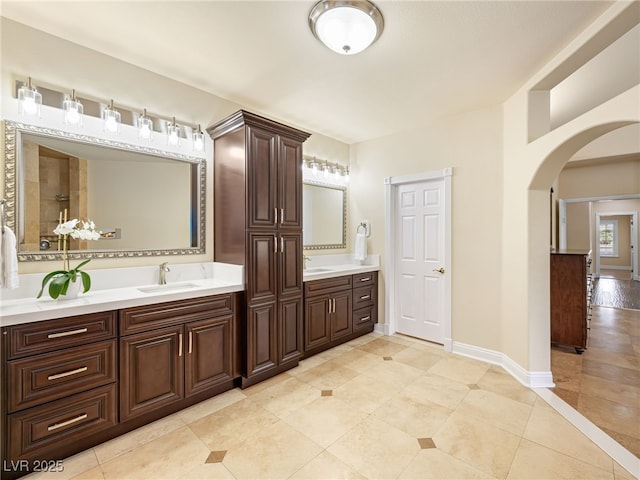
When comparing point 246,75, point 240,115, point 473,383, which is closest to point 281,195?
point 240,115

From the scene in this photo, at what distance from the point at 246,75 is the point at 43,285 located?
7.22 ft

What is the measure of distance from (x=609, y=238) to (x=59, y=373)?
14.4 metres

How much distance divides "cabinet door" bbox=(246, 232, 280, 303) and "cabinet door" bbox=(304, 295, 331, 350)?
58 cm

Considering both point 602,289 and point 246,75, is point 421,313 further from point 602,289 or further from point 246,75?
point 602,289

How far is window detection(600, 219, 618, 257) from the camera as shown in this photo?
32.8ft

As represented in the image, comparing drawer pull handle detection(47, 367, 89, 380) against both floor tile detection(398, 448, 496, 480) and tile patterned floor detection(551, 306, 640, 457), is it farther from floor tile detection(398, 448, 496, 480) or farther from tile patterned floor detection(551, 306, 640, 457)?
tile patterned floor detection(551, 306, 640, 457)

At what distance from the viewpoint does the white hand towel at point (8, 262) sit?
68.4 inches

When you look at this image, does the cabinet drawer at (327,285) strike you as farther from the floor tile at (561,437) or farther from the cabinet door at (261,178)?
the floor tile at (561,437)

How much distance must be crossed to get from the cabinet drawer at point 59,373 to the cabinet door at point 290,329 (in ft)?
4.53

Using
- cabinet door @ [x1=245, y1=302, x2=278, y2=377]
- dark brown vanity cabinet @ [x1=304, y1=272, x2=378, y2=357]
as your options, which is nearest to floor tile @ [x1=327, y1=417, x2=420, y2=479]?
cabinet door @ [x1=245, y1=302, x2=278, y2=377]

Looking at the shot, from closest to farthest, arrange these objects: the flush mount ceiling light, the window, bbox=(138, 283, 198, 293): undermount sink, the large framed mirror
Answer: the flush mount ceiling light, bbox=(138, 283, 198, 293): undermount sink, the large framed mirror, the window

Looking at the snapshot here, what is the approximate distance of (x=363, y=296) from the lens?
13.0ft

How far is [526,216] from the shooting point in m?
2.70

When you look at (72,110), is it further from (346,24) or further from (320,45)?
(346,24)
